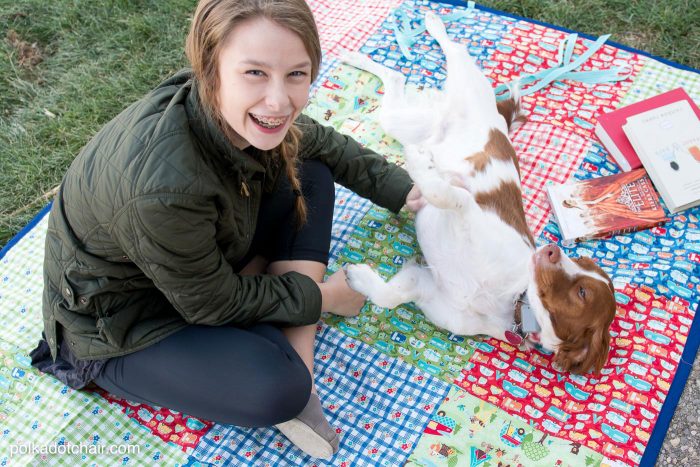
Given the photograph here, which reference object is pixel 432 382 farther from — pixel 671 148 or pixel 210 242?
pixel 671 148

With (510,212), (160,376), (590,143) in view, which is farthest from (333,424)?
(590,143)

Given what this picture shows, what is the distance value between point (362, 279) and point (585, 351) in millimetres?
846

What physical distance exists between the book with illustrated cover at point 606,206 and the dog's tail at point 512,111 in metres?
0.38

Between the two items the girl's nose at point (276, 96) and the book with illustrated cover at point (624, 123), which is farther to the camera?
the book with illustrated cover at point (624, 123)

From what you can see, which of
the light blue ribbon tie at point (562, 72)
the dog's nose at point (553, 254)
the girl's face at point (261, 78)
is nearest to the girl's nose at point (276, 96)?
the girl's face at point (261, 78)

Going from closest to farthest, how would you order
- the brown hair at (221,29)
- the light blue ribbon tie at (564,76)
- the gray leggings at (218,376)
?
the brown hair at (221,29) < the gray leggings at (218,376) < the light blue ribbon tie at (564,76)

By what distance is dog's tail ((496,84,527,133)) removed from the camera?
3.08 metres

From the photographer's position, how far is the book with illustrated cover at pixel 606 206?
2838mm

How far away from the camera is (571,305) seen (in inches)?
88.6

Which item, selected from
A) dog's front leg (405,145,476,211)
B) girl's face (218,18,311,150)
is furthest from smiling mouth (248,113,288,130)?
dog's front leg (405,145,476,211)

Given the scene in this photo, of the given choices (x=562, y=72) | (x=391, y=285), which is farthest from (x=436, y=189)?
(x=562, y=72)

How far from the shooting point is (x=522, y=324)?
2355 millimetres

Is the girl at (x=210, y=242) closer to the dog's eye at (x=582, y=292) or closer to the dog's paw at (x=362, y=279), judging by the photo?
the dog's paw at (x=362, y=279)

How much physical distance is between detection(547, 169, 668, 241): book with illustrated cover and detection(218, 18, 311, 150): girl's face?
1.51 meters
